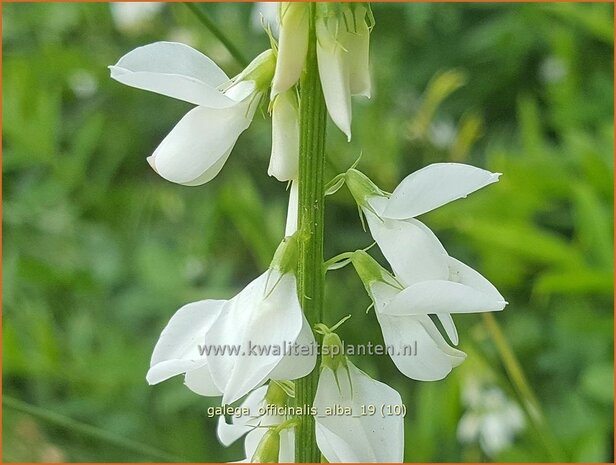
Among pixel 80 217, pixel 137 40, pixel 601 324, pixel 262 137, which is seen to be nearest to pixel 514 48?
pixel 262 137

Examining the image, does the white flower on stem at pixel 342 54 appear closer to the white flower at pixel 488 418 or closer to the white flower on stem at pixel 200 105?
the white flower on stem at pixel 200 105

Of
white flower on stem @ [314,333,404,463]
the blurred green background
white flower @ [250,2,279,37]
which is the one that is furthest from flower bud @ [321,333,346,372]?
white flower @ [250,2,279,37]

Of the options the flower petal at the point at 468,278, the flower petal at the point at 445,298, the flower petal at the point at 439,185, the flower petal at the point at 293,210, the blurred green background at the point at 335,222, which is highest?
the blurred green background at the point at 335,222

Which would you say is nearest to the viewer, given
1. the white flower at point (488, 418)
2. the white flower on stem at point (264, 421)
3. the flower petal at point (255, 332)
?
the flower petal at point (255, 332)

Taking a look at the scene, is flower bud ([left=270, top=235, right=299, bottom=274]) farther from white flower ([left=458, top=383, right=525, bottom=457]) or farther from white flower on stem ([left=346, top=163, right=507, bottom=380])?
white flower ([left=458, top=383, right=525, bottom=457])

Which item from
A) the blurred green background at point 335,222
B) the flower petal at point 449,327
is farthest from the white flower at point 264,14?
the flower petal at point 449,327

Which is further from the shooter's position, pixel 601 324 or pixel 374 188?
pixel 601 324

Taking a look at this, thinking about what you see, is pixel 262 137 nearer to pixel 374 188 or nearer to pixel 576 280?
pixel 576 280
